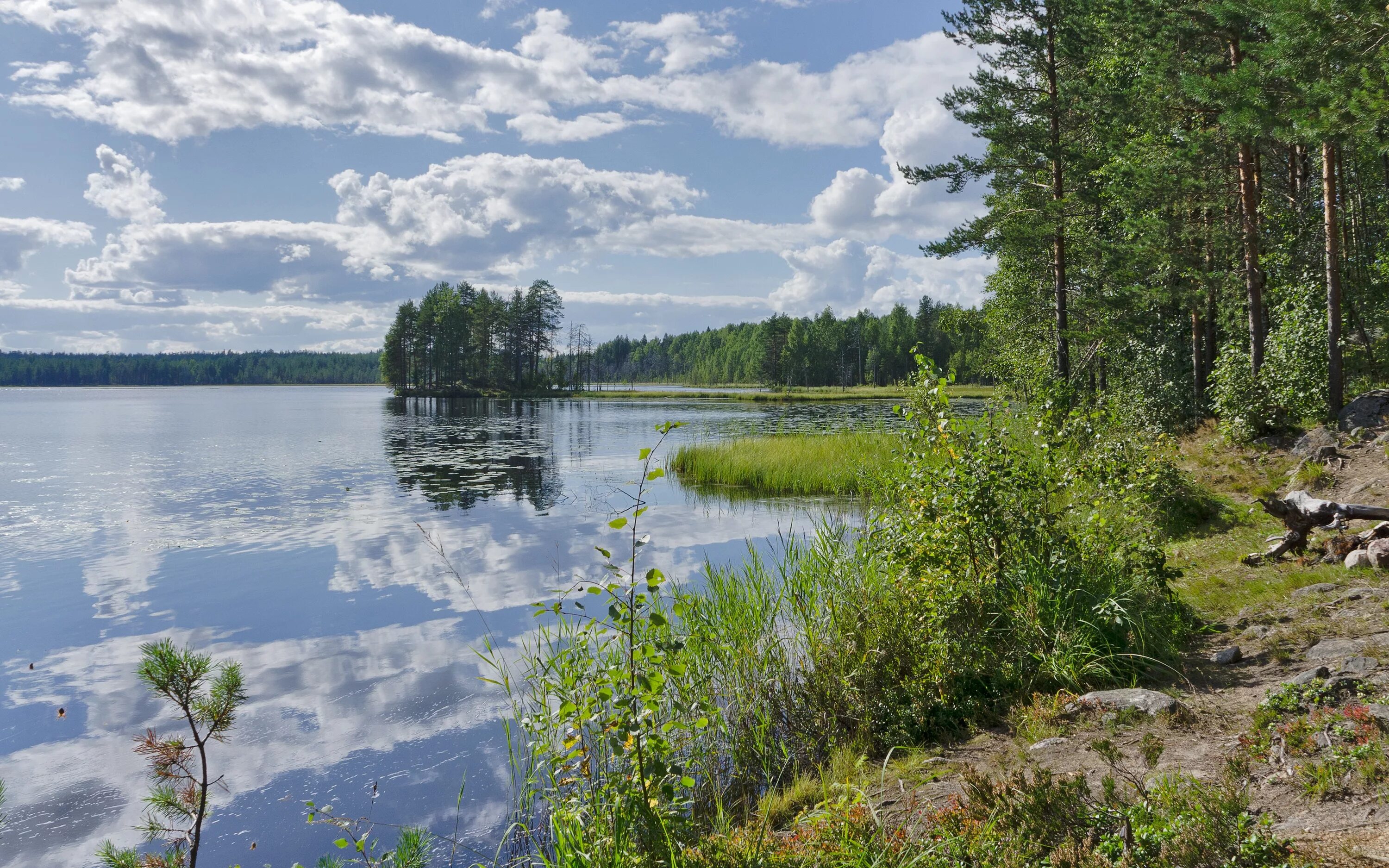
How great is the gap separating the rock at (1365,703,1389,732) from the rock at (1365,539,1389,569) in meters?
4.35

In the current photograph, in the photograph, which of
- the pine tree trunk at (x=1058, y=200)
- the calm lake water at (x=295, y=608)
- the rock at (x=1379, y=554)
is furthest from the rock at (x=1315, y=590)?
the pine tree trunk at (x=1058, y=200)

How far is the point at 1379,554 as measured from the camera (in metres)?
7.23

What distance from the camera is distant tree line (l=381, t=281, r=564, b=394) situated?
290 feet

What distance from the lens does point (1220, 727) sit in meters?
4.34

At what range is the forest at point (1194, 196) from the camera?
10664mm

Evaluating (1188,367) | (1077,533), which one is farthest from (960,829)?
(1188,367)

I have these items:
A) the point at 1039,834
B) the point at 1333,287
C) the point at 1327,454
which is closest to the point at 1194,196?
the point at 1333,287

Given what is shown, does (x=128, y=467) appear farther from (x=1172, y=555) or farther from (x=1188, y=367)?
(x=1188, y=367)

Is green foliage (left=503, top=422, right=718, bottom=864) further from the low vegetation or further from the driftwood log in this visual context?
the low vegetation

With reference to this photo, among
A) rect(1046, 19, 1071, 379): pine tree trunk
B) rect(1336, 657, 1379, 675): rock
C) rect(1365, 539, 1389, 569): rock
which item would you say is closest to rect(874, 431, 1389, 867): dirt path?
rect(1336, 657, 1379, 675): rock

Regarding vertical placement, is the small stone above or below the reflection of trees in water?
above

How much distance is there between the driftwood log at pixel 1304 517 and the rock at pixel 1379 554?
2.05 ft

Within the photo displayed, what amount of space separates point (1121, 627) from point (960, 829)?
3048 millimetres

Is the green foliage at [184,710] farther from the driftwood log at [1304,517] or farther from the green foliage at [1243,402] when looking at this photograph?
the green foliage at [1243,402]
